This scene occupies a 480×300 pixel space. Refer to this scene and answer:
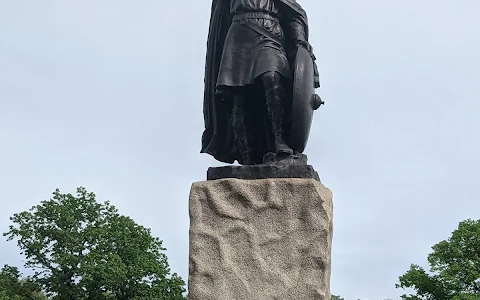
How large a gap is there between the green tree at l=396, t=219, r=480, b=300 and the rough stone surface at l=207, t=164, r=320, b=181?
18.3m

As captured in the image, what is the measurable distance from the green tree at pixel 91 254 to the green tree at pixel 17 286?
0.41 meters

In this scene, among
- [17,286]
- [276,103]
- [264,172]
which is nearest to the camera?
[264,172]

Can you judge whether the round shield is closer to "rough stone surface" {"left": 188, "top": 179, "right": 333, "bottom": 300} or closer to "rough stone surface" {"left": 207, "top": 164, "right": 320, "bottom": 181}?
"rough stone surface" {"left": 207, "top": 164, "right": 320, "bottom": 181}

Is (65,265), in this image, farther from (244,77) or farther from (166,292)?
(244,77)

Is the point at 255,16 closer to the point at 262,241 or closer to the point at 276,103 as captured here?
the point at 276,103

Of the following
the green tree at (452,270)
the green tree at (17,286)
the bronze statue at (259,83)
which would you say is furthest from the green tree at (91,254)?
the bronze statue at (259,83)

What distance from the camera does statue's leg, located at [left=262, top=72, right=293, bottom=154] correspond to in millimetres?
5711

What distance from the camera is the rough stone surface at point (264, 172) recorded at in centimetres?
550

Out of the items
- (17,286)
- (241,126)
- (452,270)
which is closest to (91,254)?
(17,286)

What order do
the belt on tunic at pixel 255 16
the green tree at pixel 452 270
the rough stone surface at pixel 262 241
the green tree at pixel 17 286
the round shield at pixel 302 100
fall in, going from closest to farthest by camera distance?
the rough stone surface at pixel 262 241
the round shield at pixel 302 100
the belt on tunic at pixel 255 16
the green tree at pixel 452 270
the green tree at pixel 17 286

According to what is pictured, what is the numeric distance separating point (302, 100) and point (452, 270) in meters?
19.3

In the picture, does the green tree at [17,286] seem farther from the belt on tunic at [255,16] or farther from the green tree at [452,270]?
the belt on tunic at [255,16]

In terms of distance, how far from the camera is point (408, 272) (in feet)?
81.1

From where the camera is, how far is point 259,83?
231 inches
